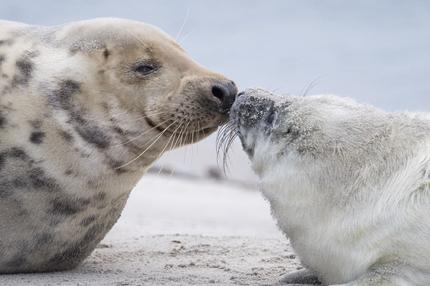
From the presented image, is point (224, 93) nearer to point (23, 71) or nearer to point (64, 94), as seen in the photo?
point (64, 94)

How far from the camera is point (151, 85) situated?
17.3 feet

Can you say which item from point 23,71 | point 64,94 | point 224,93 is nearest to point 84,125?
point 64,94

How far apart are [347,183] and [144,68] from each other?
1430 mm

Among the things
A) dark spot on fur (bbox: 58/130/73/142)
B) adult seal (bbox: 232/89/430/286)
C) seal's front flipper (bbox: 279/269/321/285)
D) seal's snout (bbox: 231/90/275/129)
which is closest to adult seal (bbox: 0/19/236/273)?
dark spot on fur (bbox: 58/130/73/142)

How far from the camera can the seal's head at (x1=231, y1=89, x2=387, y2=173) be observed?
4680 mm

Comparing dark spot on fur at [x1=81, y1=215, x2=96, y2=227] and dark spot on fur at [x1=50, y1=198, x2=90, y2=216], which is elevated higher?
dark spot on fur at [x1=50, y1=198, x2=90, y2=216]

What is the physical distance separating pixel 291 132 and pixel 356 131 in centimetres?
34

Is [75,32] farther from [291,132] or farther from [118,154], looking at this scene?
[291,132]

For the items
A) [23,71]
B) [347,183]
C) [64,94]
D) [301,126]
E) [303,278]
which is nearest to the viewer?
[347,183]

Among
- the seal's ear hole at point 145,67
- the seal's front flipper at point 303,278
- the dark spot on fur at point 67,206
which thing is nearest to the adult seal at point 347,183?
the seal's front flipper at point 303,278

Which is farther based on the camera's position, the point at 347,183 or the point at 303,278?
the point at 303,278

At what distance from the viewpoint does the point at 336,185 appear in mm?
4582

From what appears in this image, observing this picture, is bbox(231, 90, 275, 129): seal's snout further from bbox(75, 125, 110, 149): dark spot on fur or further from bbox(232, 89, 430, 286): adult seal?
bbox(75, 125, 110, 149): dark spot on fur

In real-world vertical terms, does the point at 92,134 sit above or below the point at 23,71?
below
